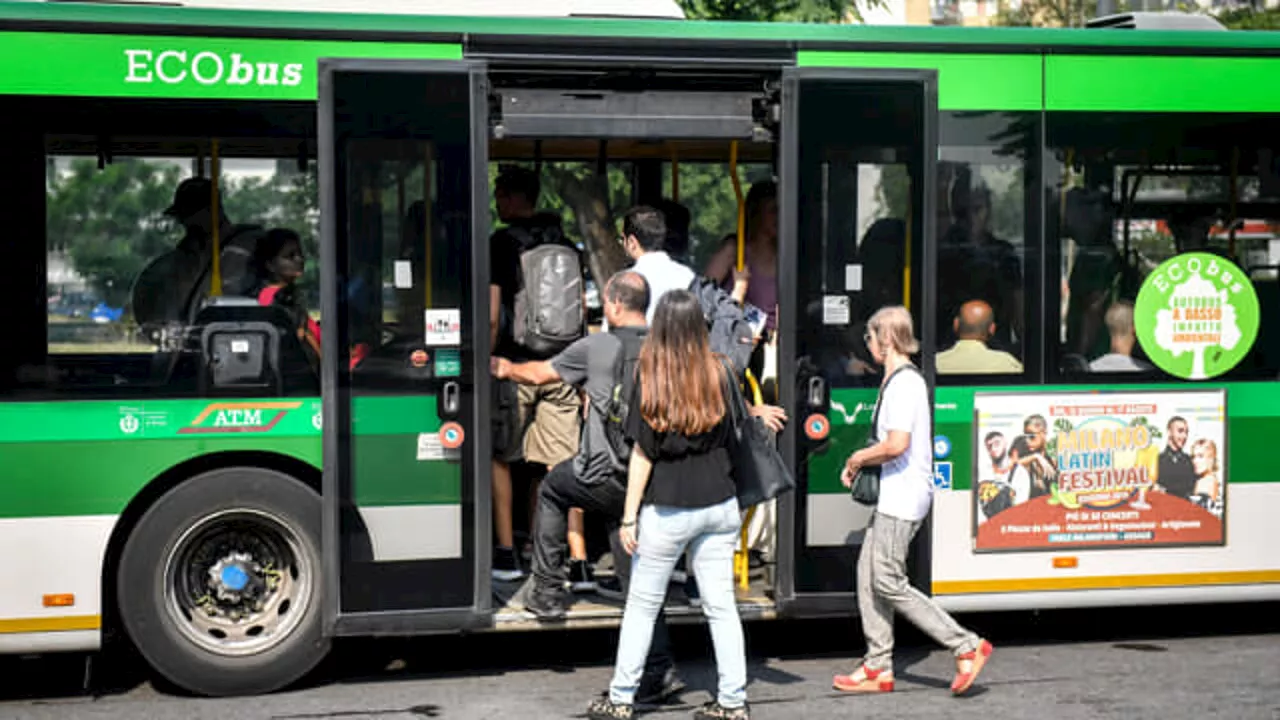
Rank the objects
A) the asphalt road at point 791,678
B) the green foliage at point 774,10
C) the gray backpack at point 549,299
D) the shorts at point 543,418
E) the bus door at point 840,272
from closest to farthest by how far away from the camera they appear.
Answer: the asphalt road at point 791,678 → the bus door at point 840,272 → the gray backpack at point 549,299 → the shorts at point 543,418 → the green foliage at point 774,10

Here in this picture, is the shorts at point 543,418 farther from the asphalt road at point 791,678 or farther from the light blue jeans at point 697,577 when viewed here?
the light blue jeans at point 697,577

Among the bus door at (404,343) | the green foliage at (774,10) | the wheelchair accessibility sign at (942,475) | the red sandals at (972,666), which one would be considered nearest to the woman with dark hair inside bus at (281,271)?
the bus door at (404,343)

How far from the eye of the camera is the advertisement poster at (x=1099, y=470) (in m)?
Result: 7.86

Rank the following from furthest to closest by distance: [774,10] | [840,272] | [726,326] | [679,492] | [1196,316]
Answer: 1. [774,10]
2. [1196,316]
3. [726,326]
4. [840,272]
5. [679,492]

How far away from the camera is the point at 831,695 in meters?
7.26

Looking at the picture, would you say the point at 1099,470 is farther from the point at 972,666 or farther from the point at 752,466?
the point at 752,466

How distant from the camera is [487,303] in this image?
723cm

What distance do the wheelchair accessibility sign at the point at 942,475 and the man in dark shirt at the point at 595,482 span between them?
1632mm

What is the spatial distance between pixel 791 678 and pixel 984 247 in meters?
2.36

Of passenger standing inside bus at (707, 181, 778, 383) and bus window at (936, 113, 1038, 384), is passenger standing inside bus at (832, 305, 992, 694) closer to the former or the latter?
bus window at (936, 113, 1038, 384)

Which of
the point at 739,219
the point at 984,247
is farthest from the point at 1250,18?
the point at 739,219

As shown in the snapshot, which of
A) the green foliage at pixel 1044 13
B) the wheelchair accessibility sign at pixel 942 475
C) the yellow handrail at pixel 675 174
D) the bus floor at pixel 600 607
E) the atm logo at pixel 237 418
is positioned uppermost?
the green foliage at pixel 1044 13

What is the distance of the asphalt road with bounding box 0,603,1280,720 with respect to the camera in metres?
7.00


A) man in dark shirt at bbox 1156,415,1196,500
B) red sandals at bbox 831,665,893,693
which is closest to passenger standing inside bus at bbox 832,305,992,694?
red sandals at bbox 831,665,893,693
